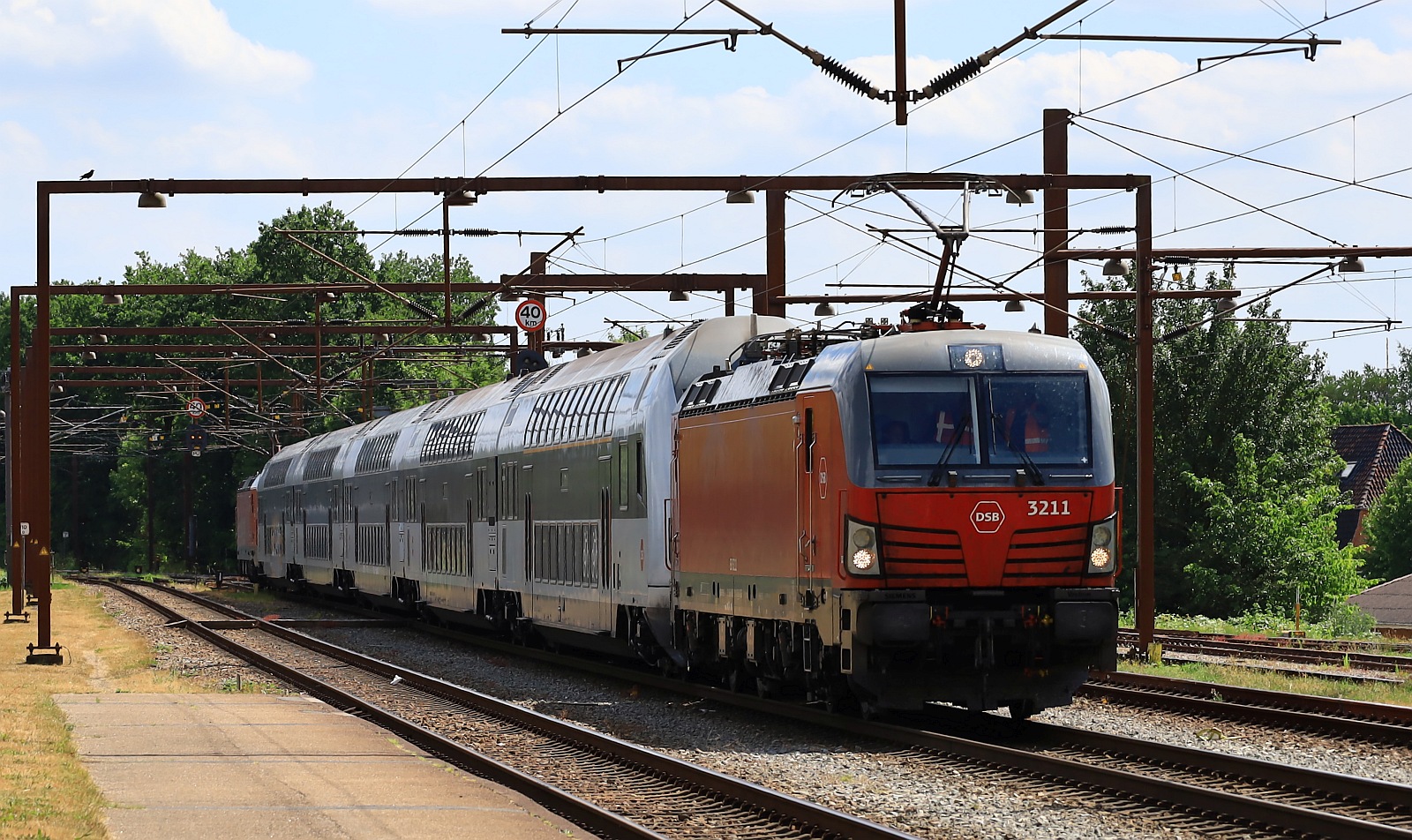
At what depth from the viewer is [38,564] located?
3241 cm

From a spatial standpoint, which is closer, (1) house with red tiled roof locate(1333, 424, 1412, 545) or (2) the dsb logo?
(2) the dsb logo

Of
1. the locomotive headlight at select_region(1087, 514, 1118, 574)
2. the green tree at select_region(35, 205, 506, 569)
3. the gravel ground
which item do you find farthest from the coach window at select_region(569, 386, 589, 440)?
the green tree at select_region(35, 205, 506, 569)

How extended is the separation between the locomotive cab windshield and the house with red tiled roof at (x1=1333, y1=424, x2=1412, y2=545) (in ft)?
292

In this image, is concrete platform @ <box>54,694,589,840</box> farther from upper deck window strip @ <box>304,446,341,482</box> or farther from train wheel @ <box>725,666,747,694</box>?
upper deck window strip @ <box>304,446,341,482</box>

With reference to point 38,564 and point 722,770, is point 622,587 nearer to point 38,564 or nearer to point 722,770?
point 722,770

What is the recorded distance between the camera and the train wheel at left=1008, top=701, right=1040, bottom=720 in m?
16.8

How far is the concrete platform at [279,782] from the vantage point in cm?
1202

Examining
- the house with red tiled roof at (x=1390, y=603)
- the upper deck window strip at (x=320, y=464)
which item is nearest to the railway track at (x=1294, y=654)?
the upper deck window strip at (x=320, y=464)

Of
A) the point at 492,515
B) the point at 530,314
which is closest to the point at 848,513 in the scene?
the point at 492,515

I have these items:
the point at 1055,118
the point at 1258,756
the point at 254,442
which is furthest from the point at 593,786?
the point at 254,442

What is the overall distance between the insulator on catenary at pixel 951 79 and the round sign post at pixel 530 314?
20703 mm

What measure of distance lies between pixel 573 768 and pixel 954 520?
3.80 m

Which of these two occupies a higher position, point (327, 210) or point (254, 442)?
point (327, 210)

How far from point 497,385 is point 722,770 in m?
19.3
